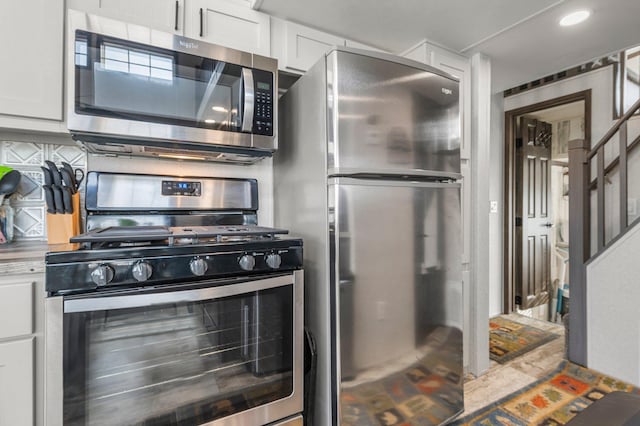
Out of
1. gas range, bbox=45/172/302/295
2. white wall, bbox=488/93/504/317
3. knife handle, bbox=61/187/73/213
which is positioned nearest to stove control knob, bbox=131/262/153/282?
gas range, bbox=45/172/302/295

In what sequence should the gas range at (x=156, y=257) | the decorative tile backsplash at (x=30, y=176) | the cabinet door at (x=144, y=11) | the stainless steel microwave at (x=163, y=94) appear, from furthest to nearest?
the decorative tile backsplash at (x=30, y=176) < the cabinet door at (x=144, y=11) < the stainless steel microwave at (x=163, y=94) < the gas range at (x=156, y=257)

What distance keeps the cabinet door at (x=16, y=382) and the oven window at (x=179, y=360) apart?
21cm

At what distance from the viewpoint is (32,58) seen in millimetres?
1225

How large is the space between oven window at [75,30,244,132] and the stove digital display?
1.24ft

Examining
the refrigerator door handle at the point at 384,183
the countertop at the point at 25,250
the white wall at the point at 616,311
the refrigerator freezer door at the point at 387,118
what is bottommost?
the white wall at the point at 616,311

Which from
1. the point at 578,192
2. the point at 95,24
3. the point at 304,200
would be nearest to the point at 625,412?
the point at 304,200

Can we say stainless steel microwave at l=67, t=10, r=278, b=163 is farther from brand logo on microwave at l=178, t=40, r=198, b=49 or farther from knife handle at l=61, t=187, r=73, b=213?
knife handle at l=61, t=187, r=73, b=213

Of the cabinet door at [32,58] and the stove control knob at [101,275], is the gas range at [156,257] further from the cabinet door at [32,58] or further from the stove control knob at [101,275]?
the cabinet door at [32,58]

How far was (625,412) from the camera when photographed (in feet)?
2.32

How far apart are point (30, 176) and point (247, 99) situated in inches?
41.7

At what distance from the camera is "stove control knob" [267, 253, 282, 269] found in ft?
4.00

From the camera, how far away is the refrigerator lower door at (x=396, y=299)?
128cm

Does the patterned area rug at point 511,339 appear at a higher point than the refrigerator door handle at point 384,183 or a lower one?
lower

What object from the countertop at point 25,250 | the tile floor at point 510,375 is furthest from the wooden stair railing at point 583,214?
the countertop at point 25,250
